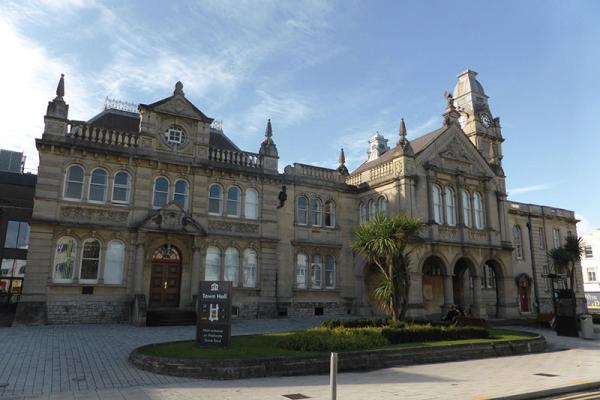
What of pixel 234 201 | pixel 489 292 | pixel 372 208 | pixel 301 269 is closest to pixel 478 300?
pixel 489 292

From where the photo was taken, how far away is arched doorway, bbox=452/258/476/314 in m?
30.9

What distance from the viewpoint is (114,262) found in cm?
2348

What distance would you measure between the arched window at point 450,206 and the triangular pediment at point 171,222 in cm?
1688

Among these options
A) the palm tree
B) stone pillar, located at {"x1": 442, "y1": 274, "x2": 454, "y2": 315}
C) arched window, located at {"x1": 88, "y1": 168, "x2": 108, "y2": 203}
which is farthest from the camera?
stone pillar, located at {"x1": 442, "y1": 274, "x2": 454, "y2": 315}

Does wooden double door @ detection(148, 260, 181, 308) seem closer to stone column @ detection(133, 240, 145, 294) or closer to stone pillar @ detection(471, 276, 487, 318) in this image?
stone column @ detection(133, 240, 145, 294)

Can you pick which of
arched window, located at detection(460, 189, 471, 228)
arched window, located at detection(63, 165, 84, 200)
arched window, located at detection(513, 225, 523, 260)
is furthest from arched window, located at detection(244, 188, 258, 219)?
arched window, located at detection(513, 225, 523, 260)

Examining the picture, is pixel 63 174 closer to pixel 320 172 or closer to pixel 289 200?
pixel 289 200

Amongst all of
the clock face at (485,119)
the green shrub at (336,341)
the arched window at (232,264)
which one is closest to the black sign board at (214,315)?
the green shrub at (336,341)

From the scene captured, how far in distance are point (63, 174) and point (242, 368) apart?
56.6ft

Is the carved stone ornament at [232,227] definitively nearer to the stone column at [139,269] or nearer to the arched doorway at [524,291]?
the stone column at [139,269]

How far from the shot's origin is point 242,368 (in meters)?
11.0

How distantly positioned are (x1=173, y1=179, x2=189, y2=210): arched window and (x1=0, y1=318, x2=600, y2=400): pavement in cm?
1019

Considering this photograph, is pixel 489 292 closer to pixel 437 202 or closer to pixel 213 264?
pixel 437 202

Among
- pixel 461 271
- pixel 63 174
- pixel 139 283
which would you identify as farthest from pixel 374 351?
pixel 461 271
